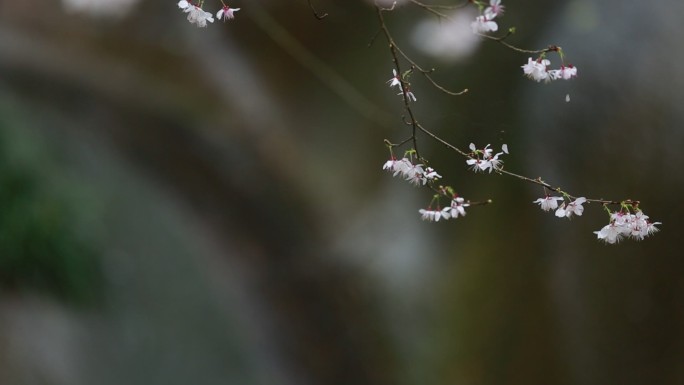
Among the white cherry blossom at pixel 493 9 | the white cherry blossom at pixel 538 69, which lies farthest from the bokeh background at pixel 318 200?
the white cherry blossom at pixel 493 9

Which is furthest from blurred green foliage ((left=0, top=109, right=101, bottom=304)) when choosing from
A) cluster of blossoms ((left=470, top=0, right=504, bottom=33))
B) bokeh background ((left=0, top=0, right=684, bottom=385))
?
cluster of blossoms ((left=470, top=0, right=504, bottom=33))

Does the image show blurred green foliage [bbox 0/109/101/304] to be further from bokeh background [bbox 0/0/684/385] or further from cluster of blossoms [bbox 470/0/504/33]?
cluster of blossoms [bbox 470/0/504/33]

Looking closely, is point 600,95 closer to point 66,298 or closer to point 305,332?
point 305,332

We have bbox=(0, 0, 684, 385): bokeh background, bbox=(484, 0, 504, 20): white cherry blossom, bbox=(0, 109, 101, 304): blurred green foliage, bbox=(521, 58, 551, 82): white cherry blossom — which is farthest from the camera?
bbox=(0, 109, 101, 304): blurred green foliage

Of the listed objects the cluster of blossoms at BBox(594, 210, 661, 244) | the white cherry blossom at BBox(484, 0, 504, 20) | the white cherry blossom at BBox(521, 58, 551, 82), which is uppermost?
the white cherry blossom at BBox(521, 58, 551, 82)

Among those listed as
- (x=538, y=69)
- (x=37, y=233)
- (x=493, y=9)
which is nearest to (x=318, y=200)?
(x=37, y=233)

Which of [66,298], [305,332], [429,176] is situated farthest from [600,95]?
[66,298]

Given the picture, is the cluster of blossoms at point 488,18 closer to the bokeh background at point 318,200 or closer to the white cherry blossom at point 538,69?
the white cherry blossom at point 538,69

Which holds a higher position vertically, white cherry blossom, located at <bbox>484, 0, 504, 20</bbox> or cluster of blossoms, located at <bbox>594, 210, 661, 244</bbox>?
white cherry blossom, located at <bbox>484, 0, 504, 20</bbox>

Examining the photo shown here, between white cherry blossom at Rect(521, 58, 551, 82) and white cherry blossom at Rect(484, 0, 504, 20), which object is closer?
white cherry blossom at Rect(484, 0, 504, 20)
